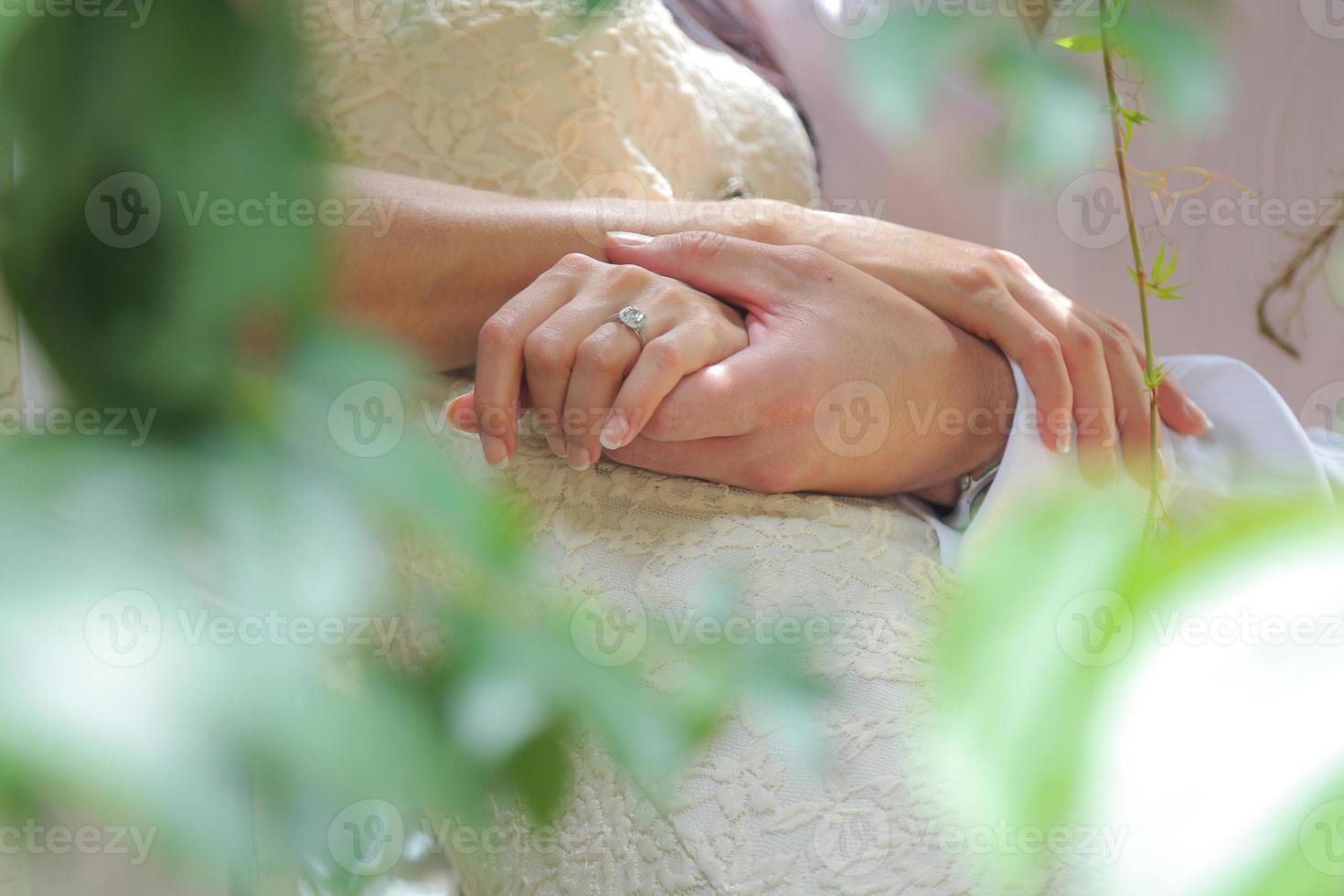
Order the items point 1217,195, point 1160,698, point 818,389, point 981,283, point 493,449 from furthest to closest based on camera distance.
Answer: point 1217,195
point 981,283
point 818,389
point 493,449
point 1160,698

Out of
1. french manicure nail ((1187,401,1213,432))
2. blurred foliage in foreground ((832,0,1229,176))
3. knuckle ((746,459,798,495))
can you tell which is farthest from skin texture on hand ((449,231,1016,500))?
blurred foliage in foreground ((832,0,1229,176))

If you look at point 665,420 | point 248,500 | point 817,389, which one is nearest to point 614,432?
A: point 665,420

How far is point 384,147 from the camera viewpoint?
3.35ft

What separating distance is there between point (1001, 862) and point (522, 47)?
1028 mm

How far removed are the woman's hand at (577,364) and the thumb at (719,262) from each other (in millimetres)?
84

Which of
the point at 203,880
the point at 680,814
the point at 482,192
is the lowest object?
A: the point at 680,814

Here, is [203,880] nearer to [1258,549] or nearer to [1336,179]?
[1258,549]

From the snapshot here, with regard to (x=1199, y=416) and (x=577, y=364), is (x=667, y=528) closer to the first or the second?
(x=577, y=364)

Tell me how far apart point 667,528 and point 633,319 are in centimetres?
15

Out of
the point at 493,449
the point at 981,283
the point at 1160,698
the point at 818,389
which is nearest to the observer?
the point at 1160,698

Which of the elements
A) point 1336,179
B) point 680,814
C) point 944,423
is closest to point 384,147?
point 944,423

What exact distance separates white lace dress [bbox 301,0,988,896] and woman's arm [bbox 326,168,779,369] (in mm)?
103

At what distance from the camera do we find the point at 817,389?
0.85 meters

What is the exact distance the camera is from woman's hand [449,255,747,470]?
29.8 inches
